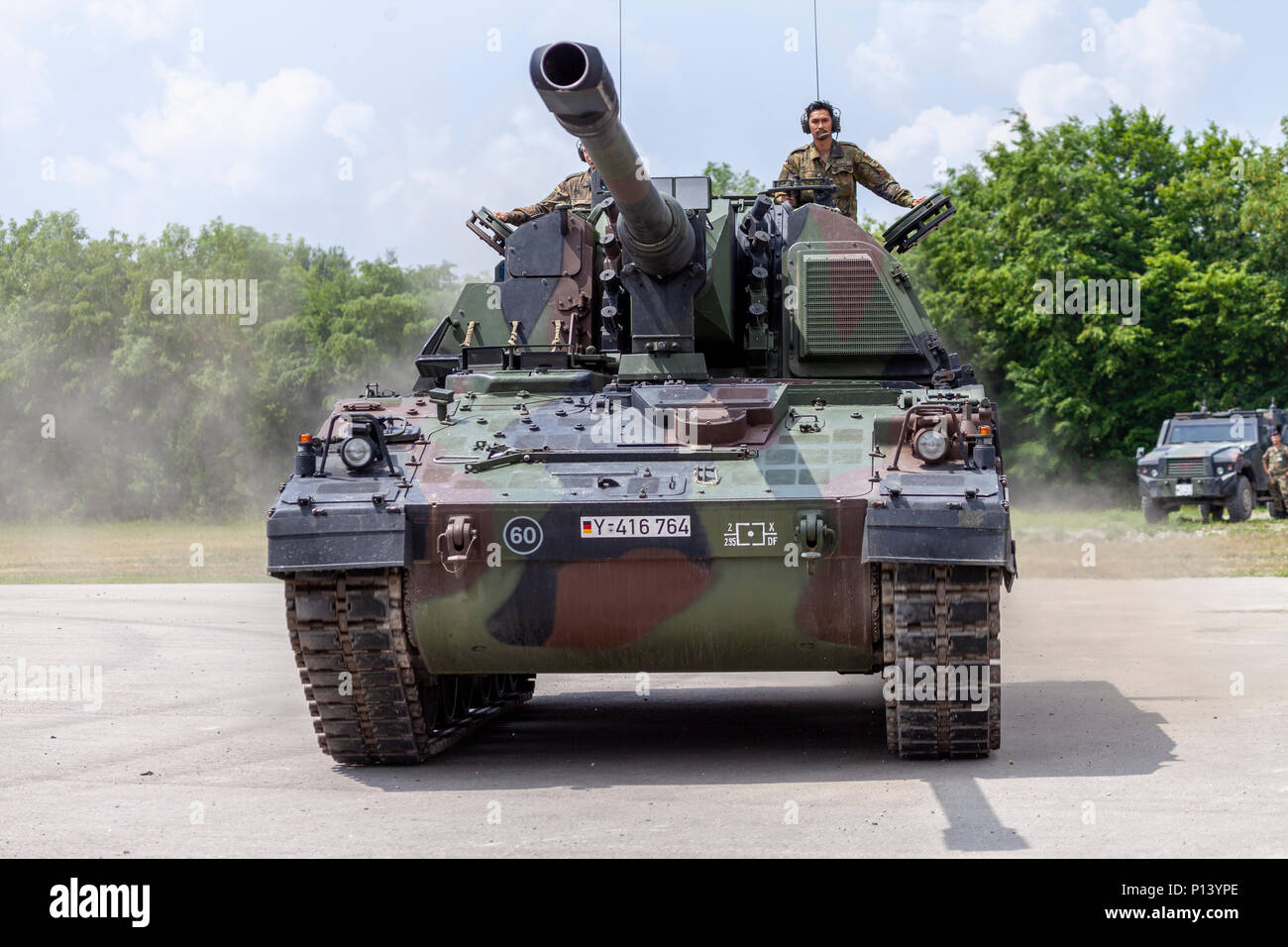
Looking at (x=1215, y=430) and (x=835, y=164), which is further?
(x=1215, y=430)

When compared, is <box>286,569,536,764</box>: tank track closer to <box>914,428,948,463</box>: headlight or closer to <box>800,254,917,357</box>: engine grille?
<box>914,428,948,463</box>: headlight

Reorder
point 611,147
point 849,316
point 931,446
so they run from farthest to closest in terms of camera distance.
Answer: point 849,316
point 931,446
point 611,147

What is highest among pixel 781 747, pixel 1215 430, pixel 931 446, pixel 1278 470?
pixel 1215 430

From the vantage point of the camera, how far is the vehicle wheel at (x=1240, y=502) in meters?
35.1

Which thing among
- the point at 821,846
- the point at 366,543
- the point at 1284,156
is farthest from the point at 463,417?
the point at 1284,156

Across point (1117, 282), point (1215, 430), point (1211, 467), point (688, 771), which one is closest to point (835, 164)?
point (688, 771)

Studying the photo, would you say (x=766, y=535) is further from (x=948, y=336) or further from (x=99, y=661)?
(x=948, y=336)

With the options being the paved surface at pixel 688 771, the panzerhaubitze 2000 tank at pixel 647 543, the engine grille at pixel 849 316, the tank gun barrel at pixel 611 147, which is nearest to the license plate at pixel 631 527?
the panzerhaubitze 2000 tank at pixel 647 543

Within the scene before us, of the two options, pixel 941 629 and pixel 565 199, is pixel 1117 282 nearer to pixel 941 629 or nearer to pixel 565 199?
pixel 565 199

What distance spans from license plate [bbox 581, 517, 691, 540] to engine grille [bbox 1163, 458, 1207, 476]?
27795mm

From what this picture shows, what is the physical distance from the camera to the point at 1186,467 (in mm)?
35094

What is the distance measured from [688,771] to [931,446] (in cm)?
227

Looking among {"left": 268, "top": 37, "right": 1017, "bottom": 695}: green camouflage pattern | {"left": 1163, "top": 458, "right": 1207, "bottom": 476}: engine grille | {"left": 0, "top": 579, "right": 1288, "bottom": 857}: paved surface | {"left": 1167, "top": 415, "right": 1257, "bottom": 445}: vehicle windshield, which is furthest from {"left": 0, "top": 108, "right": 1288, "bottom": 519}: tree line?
{"left": 268, "top": 37, "right": 1017, "bottom": 695}: green camouflage pattern

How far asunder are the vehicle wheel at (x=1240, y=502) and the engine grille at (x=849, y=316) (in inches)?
1001
